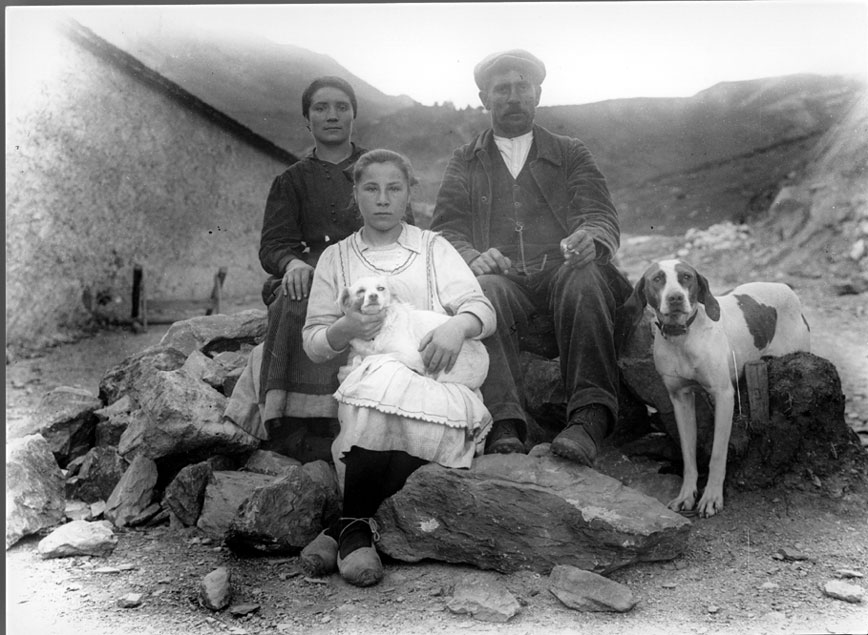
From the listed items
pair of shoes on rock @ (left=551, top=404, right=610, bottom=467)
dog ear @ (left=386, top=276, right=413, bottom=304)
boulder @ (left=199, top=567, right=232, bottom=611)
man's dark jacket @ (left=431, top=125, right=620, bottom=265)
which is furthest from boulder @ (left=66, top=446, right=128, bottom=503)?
pair of shoes on rock @ (left=551, top=404, right=610, bottom=467)

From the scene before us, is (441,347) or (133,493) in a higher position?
(441,347)

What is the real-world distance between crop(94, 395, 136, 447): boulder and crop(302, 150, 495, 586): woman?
1.30 metres

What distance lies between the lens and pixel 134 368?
13.0 feet

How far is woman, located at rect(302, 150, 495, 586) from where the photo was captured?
9.64 ft

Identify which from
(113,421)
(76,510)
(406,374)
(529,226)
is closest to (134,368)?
(113,421)

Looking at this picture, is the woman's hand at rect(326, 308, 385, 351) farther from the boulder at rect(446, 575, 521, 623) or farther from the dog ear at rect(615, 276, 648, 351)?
the dog ear at rect(615, 276, 648, 351)

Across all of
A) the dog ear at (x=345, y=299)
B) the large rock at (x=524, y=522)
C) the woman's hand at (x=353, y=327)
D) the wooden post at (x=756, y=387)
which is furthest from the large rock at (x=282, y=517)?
the wooden post at (x=756, y=387)

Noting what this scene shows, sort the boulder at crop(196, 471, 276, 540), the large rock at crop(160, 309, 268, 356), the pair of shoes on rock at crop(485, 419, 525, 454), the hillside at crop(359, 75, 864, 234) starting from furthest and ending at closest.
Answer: the large rock at crop(160, 309, 268, 356), the hillside at crop(359, 75, 864, 234), the boulder at crop(196, 471, 276, 540), the pair of shoes on rock at crop(485, 419, 525, 454)

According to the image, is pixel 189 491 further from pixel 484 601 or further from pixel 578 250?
pixel 578 250

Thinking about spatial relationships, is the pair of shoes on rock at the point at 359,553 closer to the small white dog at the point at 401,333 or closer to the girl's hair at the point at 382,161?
the small white dog at the point at 401,333

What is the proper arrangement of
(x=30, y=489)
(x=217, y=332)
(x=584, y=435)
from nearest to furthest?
(x=584, y=435), (x=30, y=489), (x=217, y=332)

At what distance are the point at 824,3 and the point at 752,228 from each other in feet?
3.59

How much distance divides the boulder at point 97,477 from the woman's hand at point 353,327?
1351mm

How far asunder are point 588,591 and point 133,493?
201 cm
